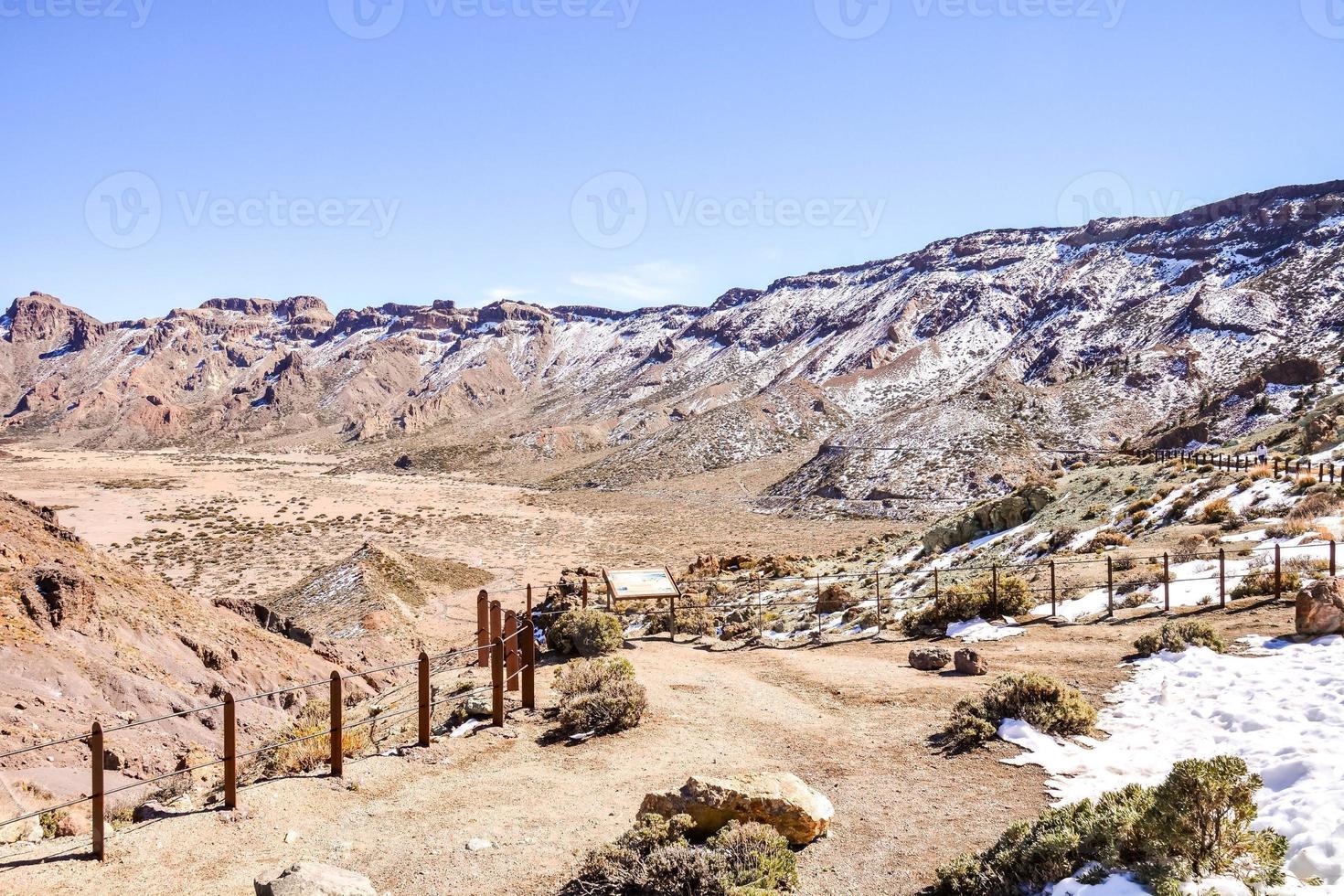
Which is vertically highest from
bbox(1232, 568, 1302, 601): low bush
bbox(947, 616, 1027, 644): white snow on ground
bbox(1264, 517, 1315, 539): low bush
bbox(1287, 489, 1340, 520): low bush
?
bbox(1287, 489, 1340, 520): low bush

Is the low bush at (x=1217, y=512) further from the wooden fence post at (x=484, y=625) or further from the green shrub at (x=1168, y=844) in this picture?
the wooden fence post at (x=484, y=625)

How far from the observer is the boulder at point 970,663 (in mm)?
11977

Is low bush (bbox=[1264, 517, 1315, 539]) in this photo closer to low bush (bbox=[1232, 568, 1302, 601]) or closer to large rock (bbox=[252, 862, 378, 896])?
low bush (bbox=[1232, 568, 1302, 601])

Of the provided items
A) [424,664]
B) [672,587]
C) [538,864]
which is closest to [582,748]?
[424,664]

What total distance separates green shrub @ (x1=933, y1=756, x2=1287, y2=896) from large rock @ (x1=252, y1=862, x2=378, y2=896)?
4402 millimetres

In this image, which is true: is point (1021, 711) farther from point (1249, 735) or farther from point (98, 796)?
point (98, 796)

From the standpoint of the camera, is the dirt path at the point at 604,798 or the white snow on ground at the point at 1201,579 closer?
the dirt path at the point at 604,798

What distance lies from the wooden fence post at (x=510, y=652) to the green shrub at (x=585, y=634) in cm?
290

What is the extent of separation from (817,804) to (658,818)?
4.94ft

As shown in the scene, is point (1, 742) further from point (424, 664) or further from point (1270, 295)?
point (1270, 295)

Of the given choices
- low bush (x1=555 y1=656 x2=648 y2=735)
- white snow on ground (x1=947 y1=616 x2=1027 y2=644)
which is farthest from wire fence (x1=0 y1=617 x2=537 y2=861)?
white snow on ground (x1=947 y1=616 x2=1027 y2=644)

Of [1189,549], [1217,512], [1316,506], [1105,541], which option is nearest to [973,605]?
[1189,549]

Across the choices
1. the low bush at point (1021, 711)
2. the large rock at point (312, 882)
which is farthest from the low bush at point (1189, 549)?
the large rock at point (312, 882)

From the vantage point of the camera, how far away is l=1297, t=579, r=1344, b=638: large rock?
10500 mm
